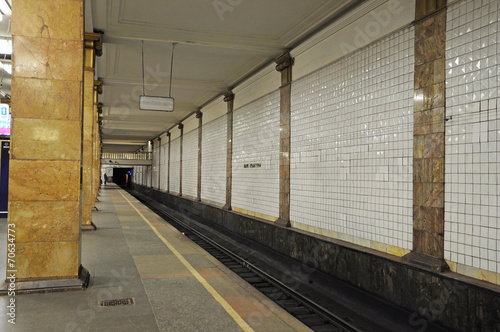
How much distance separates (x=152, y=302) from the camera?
447 centimetres

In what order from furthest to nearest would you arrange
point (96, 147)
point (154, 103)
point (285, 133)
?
1. point (96, 147)
2. point (154, 103)
3. point (285, 133)

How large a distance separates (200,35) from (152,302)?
6210 mm

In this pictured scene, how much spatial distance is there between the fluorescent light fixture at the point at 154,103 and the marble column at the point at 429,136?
6305 millimetres

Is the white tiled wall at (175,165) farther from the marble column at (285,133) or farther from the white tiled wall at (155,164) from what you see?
the marble column at (285,133)

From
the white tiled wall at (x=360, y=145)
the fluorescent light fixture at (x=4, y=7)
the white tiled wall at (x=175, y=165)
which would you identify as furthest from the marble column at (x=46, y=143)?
the white tiled wall at (x=175, y=165)

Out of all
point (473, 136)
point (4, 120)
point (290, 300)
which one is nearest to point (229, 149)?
point (4, 120)

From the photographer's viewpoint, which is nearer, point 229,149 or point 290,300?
point 290,300

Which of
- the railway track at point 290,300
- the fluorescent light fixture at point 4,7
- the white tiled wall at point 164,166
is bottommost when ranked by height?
the railway track at point 290,300

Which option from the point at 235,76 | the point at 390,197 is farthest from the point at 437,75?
the point at 235,76

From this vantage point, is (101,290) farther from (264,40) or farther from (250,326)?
(264,40)

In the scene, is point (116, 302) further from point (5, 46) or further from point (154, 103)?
point (5, 46)

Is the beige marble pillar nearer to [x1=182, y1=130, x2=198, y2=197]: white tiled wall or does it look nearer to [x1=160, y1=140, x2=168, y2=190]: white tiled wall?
[x1=182, y1=130, x2=198, y2=197]: white tiled wall

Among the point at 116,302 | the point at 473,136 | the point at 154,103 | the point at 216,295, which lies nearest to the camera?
the point at 116,302

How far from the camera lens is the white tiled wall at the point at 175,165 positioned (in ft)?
77.1
